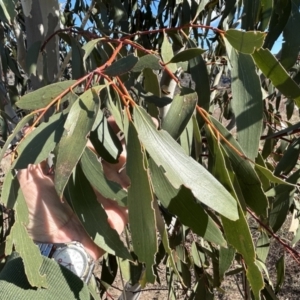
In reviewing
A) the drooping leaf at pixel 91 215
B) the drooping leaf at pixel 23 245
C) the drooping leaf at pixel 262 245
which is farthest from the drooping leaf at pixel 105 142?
the drooping leaf at pixel 262 245

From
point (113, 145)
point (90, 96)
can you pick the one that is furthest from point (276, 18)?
point (90, 96)

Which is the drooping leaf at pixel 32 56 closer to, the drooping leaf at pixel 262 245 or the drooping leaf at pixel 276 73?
the drooping leaf at pixel 276 73

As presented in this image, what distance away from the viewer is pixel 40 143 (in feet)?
2.17

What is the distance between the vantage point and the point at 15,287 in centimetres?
70

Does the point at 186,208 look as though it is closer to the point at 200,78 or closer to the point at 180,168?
the point at 180,168

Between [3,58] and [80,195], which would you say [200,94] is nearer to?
[80,195]

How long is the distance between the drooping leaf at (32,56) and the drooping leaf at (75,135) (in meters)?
0.55

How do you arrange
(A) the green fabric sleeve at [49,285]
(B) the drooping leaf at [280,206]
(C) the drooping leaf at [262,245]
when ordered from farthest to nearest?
(C) the drooping leaf at [262,245]
(B) the drooping leaf at [280,206]
(A) the green fabric sleeve at [49,285]

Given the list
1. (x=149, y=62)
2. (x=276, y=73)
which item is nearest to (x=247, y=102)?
(x=276, y=73)

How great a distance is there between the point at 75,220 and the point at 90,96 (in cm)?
34

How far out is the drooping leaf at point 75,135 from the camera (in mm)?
595

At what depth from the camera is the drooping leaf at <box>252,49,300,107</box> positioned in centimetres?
83

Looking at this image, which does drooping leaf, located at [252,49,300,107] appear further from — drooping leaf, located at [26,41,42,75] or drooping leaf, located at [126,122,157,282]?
drooping leaf, located at [26,41,42,75]

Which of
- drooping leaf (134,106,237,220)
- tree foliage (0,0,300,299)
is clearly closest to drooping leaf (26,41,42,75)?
tree foliage (0,0,300,299)
